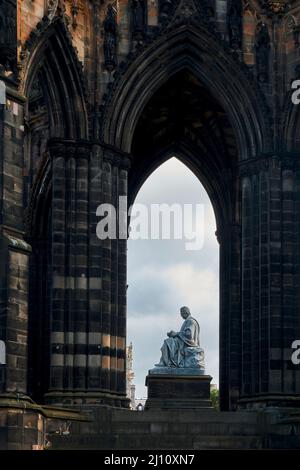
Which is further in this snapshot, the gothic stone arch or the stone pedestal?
the stone pedestal

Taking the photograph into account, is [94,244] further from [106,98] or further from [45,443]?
[45,443]

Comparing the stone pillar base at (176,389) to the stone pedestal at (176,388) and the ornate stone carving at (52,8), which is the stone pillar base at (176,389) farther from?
the ornate stone carving at (52,8)

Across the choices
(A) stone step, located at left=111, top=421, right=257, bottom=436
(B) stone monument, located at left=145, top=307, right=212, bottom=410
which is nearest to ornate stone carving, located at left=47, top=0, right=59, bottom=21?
(B) stone monument, located at left=145, top=307, right=212, bottom=410

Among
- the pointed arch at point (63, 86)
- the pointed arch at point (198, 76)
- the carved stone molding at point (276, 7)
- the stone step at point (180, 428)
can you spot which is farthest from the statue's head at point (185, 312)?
the carved stone molding at point (276, 7)

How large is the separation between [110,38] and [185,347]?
9919 millimetres

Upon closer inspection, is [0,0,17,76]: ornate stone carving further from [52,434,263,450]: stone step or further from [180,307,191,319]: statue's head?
[180,307,191,319]: statue's head

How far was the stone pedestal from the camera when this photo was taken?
46156 mm

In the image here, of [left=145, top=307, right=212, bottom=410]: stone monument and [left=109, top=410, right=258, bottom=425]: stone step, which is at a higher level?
[left=145, top=307, right=212, bottom=410]: stone monument

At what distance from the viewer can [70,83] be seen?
4612 centimetres

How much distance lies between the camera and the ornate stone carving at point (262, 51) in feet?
156

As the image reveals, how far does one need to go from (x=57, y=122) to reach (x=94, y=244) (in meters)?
3.99

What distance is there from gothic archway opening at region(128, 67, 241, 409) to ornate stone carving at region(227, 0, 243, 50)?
5.66 meters

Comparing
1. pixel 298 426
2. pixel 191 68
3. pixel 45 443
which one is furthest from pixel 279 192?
pixel 45 443

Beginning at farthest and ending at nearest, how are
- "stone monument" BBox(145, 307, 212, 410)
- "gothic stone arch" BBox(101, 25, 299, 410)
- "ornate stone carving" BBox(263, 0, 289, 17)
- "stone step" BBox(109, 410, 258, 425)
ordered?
"ornate stone carving" BBox(263, 0, 289, 17)
"stone monument" BBox(145, 307, 212, 410)
"gothic stone arch" BBox(101, 25, 299, 410)
"stone step" BBox(109, 410, 258, 425)
